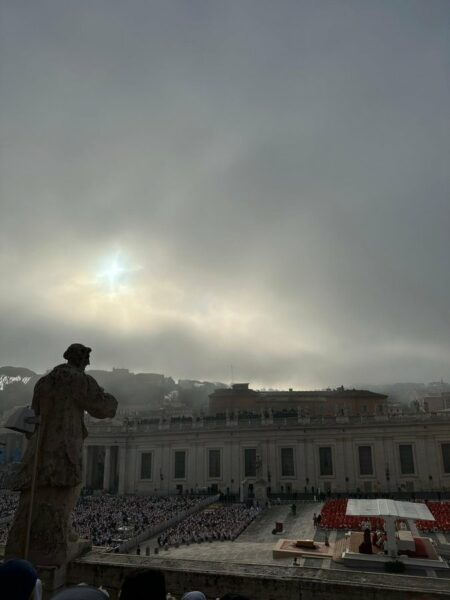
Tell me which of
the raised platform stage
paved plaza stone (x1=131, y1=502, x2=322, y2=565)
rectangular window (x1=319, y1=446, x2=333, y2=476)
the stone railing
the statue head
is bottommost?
paved plaza stone (x1=131, y1=502, x2=322, y2=565)

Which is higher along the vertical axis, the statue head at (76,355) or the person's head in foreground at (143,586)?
the statue head at (76,355)

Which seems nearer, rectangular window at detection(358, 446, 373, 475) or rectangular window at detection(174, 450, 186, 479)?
rectangular window at detection(358, 446, 373, 475)

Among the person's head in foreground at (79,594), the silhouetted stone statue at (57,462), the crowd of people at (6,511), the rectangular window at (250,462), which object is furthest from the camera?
the rectangular window at (250,462)

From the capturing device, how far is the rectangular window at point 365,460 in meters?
57.5

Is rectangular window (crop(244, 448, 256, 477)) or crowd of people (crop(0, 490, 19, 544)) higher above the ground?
rectangular window (crop(244, 448, 256, 477))

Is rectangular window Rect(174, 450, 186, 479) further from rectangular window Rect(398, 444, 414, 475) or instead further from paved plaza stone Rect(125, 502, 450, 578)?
rectangular window Rect(398, 444, 414, 475)

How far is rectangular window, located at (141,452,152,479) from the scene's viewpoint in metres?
63.3

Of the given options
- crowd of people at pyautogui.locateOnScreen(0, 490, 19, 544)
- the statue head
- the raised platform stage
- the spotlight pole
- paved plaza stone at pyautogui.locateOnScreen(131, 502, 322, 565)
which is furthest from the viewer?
crowd of people at pyautogui.locateOnScreen(0, 490, 19, 544)

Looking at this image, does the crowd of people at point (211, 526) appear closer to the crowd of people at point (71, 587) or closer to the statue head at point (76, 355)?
the statue head at point (76, 355)

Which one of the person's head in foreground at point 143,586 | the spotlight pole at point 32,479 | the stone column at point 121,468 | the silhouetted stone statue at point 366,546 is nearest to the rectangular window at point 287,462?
the stone column at point 121,468

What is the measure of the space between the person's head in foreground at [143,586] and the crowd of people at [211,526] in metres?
32.1

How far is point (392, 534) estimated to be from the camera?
25.0 metres

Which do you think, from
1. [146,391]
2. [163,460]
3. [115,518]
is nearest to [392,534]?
[115,518]

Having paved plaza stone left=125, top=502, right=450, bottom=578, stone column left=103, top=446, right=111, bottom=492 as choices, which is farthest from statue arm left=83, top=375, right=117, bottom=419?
stone column left=103, top=446, right=111, bottom=492
